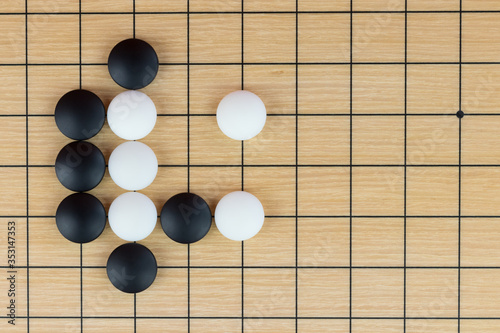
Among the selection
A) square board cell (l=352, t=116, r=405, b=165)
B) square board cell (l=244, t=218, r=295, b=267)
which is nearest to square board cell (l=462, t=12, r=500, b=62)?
square board cell (l=352, t=116, r=405, b=165)

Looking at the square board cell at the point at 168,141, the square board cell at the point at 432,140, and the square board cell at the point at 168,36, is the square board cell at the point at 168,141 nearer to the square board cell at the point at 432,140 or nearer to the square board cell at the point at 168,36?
the square board cell at the point at 168,36

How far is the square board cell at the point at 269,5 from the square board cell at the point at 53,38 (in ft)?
2.42

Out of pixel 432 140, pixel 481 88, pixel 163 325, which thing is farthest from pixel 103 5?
pixel 481 88

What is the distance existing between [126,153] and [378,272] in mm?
1166

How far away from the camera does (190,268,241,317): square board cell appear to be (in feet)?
6.06

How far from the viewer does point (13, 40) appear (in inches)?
72.7

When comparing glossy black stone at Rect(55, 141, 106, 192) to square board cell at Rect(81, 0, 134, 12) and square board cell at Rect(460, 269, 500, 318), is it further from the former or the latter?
square board cell at Rect(460, 269, 500, 318)

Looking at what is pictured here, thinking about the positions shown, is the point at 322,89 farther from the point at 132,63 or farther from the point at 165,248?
the point at 165,248

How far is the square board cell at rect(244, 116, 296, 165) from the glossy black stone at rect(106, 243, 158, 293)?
58cm

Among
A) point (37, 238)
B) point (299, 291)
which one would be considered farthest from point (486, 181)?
point (37, 238)

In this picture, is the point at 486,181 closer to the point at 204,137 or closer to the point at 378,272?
the point at 378,272

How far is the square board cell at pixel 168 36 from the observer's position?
6.00 ft

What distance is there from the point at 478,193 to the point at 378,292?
60cm

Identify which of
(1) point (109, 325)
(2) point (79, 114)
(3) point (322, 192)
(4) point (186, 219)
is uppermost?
(2) point (79, 114)
